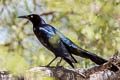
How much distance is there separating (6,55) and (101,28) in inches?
41.2

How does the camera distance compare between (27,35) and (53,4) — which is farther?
(53,4)

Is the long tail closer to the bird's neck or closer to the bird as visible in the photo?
the bird

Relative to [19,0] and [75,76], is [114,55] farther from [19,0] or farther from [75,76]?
[19,0]

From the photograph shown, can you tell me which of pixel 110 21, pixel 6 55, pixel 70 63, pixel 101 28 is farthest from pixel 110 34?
pixel 6 55

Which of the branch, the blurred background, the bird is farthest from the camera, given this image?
the bird

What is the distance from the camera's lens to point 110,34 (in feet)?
8.13

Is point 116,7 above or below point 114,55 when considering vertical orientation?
above

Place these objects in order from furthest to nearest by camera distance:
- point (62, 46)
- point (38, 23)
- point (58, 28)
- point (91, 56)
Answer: point (38, 23), point (62, 46), point (91, 56), point (58, 28)

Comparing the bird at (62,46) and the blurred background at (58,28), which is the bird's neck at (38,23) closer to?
the bird at (62,46)

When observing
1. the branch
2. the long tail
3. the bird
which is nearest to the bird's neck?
the bird

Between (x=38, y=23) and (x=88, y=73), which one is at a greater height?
(x=38, y=23)

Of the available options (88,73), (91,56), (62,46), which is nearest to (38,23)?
(62,46)

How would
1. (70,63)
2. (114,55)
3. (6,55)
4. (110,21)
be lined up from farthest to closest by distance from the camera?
(70,63)
(114,55)
(110,21)
(6,55)

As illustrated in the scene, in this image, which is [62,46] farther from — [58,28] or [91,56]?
[58,28]
